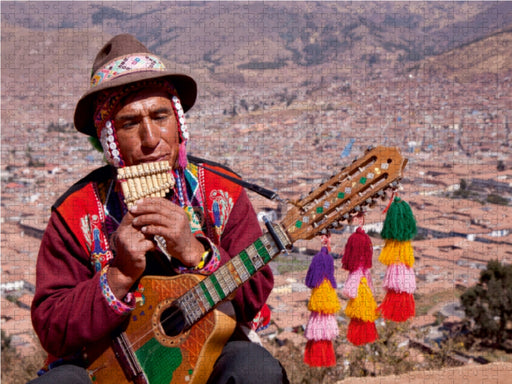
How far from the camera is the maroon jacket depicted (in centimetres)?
146

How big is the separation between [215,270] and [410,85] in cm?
3002

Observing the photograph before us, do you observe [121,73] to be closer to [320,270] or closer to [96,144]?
[96,144]

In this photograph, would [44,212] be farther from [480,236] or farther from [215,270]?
[215,270]

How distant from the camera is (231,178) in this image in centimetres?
167

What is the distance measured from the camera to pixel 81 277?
1.59 meters

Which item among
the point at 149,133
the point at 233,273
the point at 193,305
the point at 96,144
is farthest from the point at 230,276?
the point at 96,144

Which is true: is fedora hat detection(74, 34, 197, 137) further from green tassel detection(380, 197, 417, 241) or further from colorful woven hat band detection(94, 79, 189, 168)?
green tassel detection(380, 197, 417, 241)

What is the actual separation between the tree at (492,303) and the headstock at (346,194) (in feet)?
32.6

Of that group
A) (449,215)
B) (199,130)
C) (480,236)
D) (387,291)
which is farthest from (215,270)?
(199,130)

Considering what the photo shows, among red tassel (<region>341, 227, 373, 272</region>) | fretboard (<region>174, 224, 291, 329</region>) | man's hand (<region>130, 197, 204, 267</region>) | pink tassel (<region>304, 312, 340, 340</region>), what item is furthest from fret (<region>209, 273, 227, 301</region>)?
pink tassel (<region>304, 312, 340, 340</region>)

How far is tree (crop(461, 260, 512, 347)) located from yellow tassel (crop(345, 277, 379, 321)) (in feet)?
28.8

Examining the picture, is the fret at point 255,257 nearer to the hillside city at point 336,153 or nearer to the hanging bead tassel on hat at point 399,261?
the hanging bead tassel on hat at point 399,261

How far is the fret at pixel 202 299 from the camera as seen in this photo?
142 centimetres

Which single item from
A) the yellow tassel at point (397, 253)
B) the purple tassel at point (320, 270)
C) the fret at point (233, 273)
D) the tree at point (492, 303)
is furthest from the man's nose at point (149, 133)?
the tree at point (492, 303)
